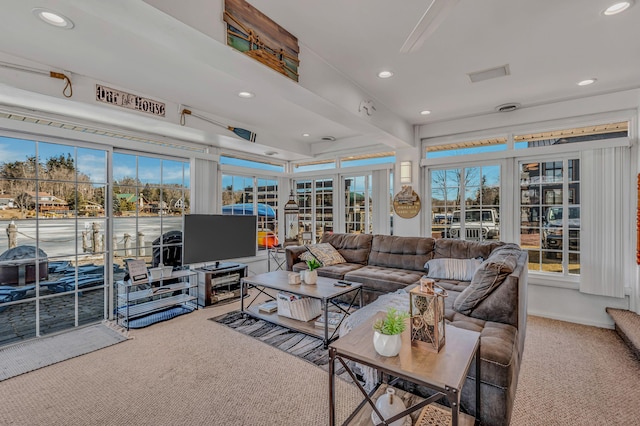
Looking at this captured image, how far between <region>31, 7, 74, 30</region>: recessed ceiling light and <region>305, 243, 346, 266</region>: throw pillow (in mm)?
3683

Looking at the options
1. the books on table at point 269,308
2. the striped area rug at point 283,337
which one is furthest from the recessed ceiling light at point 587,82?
the books on table at point 269,308

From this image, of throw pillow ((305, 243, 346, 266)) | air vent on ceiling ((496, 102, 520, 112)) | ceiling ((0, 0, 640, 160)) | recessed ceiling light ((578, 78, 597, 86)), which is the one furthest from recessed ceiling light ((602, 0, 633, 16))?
throw pillow ((305, 243, 346, 266))

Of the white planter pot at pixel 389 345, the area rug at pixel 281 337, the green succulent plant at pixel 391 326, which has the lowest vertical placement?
the area rug at pixel 281 337

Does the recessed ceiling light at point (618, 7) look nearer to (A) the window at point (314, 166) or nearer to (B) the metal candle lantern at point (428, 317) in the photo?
(B) the metal candle lantern at point (428, 317)

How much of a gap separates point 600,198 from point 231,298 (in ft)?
16.3

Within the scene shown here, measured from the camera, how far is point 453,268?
374 centimetres

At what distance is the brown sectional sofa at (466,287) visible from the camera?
174 cm

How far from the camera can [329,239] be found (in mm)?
5301

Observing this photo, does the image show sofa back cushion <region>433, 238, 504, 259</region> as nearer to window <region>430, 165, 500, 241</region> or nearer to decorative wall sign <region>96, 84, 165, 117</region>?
window <region>430, 165, 500, 241</region>

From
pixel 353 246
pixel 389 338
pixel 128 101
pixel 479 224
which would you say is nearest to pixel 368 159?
pixel 353 246

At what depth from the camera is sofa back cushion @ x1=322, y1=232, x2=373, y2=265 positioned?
4.82 m

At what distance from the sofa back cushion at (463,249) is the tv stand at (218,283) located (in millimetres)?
2896

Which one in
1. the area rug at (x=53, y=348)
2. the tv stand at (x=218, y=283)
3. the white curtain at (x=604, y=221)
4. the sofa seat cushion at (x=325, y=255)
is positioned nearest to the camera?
the area rug at (x=53, y=348)

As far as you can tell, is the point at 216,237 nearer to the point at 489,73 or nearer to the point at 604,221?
the point at 489,73
